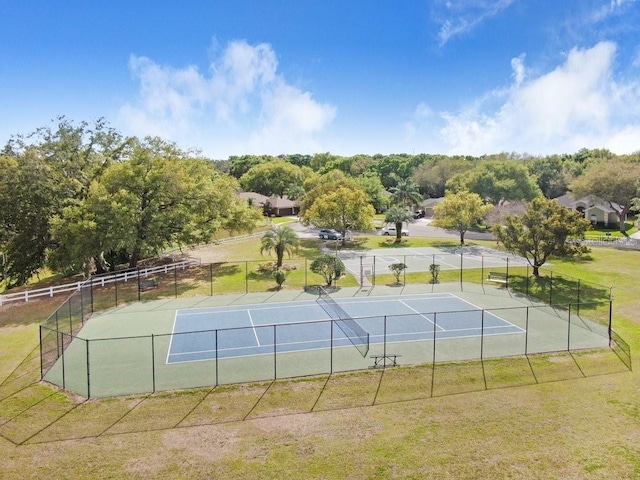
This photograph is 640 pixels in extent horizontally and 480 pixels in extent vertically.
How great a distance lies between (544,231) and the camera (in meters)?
31.3

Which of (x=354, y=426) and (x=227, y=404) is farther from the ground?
(x=227, y=404)

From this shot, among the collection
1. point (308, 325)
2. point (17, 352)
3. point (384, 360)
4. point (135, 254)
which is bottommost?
point (17, 352)

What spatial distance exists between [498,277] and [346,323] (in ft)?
51.9

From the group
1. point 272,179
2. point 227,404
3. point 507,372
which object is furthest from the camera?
point 272,179

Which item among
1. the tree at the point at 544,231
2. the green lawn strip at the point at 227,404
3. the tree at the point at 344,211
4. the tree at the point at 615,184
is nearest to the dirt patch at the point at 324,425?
the green lawn strip at the point at 227,404

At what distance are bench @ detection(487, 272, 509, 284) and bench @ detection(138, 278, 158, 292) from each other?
76.2 ft

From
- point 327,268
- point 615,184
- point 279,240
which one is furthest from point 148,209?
point 615,184

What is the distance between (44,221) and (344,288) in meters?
21.6

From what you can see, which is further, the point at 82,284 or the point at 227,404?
the point at 82,284

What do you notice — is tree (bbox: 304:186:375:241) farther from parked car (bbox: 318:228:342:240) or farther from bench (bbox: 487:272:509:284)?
bench (bbox: 487:272:509:284)

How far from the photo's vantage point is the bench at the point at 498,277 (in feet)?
108

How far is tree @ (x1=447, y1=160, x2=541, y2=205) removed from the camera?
66.3 m

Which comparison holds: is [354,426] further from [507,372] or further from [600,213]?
[600,213]

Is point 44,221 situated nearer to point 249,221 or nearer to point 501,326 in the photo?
point 249,221
